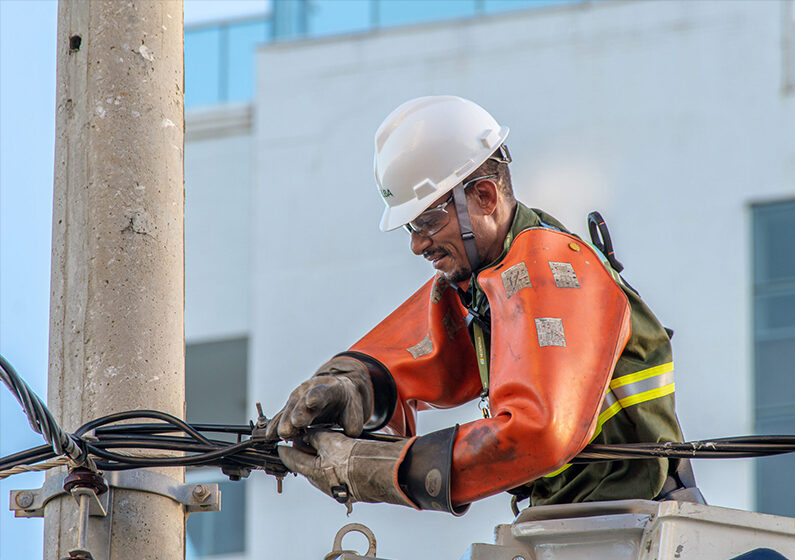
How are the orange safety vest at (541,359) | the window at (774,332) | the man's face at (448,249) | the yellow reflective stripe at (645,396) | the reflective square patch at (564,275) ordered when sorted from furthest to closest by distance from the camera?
the window at (774,332) < the man's face at (448,249) < the yellow reflective stripe at (645,396) < the reflective square patch at (564,275) < the orange safety vest at (541,359)

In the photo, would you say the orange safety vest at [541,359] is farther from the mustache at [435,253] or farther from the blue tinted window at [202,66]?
the blue tinted window at [202,66]

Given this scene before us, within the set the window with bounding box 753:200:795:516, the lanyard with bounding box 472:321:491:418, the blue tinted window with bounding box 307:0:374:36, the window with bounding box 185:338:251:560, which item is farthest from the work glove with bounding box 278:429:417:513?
the window with bounding box 185:338:251:560

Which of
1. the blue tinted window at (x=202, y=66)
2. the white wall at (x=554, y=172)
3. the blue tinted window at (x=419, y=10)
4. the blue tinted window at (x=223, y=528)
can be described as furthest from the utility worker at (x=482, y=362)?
the blue tinted window at (x=223, y=528)

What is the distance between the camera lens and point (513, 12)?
20219mm

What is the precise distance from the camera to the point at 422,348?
607cm

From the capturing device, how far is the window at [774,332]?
18.5 m

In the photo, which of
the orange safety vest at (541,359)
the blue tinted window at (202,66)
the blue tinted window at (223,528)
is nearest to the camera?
the orange safety vest at (541,359)

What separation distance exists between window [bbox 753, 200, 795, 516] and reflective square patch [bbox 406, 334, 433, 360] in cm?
1314

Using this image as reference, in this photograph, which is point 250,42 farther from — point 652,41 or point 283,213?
point 652,41

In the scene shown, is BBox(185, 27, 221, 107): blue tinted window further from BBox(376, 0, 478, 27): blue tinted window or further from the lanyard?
the lanyard

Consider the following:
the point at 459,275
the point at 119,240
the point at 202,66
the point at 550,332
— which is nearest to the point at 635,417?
the point at 550,332

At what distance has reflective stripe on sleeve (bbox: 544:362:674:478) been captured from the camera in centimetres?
523

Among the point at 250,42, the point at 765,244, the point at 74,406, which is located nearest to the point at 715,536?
the point at 74,406

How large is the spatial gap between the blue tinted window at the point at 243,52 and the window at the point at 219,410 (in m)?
3.68
